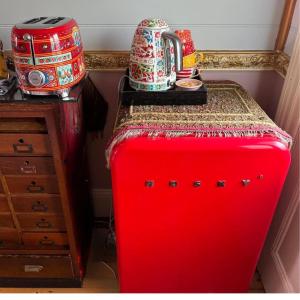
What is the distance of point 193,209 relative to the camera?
968 millimetres

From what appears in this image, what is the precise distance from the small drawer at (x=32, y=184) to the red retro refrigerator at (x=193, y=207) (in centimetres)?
27

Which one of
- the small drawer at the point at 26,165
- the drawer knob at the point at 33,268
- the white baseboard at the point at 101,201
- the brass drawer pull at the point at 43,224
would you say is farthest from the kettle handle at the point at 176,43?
the drawer knob at the point at 33,268

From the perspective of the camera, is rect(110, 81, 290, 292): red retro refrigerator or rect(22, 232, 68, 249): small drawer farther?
rect(22, 232, 68, 249): small drawer

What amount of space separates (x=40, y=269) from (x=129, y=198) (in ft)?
2.13

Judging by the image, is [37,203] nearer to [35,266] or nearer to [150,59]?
[35,266]

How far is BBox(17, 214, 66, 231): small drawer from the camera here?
1.15 metres

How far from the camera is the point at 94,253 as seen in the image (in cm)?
153

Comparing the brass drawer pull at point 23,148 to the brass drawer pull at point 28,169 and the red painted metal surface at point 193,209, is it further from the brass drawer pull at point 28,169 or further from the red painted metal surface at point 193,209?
the red painted metal surface at point 193,209

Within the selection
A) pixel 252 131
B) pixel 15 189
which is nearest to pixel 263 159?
pixel 252 131

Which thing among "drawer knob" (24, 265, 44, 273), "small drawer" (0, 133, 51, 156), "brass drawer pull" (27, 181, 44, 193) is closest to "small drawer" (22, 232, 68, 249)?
"drawer knob" (24, 265, 44, 273)

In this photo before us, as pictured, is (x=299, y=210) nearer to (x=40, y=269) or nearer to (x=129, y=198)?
(x=129, y=198)

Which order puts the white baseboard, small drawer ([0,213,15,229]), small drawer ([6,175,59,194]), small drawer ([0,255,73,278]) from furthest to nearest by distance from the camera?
the white baseboard → small drawer ([0,255,73,278]) → small drawer ([0,213,15,229]) → small drawer ([6,175,59,194])

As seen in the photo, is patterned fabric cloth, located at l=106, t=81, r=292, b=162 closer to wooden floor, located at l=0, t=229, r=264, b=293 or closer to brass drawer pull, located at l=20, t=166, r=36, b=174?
brass drawer pull, located at l=20, t=166, r=36, b=174

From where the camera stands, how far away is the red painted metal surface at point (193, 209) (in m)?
0.85
